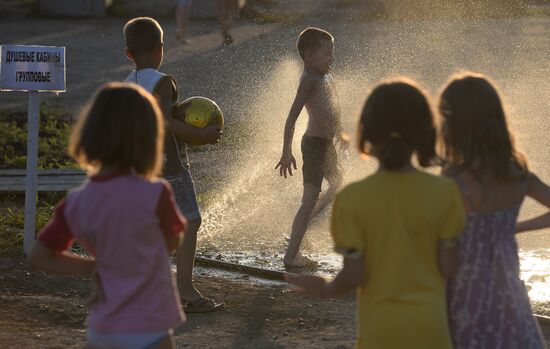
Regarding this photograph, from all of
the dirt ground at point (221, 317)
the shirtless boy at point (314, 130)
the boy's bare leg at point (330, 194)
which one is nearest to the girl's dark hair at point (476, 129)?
the dirt ground at point (221, 317)

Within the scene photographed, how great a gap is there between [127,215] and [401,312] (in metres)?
0.84

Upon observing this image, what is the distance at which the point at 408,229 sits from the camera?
3797 mm

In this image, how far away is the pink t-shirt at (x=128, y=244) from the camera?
3.84 m

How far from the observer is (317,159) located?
305 inches

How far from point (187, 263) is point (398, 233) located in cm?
313

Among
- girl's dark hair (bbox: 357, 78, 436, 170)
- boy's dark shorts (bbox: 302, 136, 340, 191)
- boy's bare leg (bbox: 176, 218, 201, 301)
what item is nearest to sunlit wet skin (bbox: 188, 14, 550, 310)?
boy's dark shorts (bbox: 302, 136, 340, 191)

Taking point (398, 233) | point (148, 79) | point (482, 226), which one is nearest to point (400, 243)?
point (398, 233)

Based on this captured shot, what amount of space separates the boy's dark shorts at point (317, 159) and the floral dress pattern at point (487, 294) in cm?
356

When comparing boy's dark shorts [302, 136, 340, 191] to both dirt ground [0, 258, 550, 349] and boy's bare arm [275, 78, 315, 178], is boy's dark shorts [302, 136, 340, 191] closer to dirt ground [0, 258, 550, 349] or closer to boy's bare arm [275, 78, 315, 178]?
boy's bare arm [275, 78, 315, 178]

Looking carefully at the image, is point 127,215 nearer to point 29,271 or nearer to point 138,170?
point 138,170

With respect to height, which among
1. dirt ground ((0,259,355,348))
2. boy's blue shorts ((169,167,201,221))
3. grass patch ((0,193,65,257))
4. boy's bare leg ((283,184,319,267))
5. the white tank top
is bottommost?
dirt ground ((0,259,355,348))

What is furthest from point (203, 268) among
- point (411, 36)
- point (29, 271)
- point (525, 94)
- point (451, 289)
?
point (411, 36)

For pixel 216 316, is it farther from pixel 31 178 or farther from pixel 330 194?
pixel 31 178

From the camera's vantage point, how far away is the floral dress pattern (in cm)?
418
